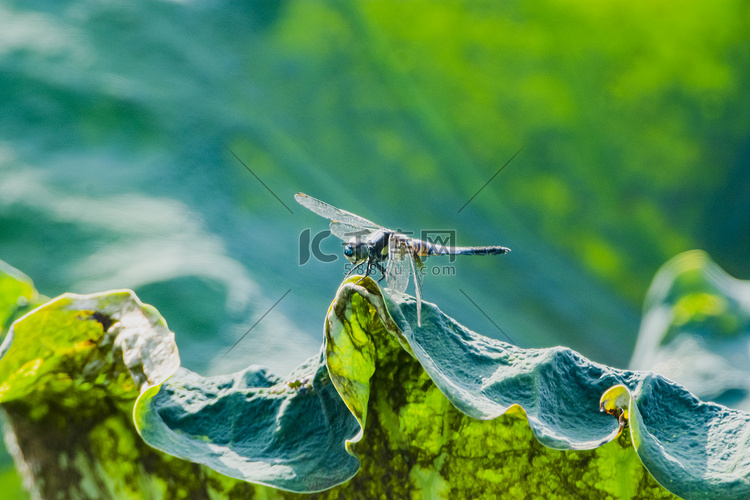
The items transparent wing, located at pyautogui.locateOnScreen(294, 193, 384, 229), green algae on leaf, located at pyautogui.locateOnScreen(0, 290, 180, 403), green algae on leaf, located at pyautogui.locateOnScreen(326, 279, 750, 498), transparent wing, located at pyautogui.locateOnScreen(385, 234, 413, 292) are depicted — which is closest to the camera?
green algae on leaf, located at pyautogui.locateOnScreen(326, 279, 750, 498)

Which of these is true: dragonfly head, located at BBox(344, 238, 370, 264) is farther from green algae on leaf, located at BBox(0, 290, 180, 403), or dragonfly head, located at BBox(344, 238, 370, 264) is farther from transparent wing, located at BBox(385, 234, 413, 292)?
green algae on leaf, located at BBox(0, 290, 180, 403)

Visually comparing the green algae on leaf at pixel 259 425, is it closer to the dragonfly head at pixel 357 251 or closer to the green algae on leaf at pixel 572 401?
the green algae on leaf at pixel 572 401

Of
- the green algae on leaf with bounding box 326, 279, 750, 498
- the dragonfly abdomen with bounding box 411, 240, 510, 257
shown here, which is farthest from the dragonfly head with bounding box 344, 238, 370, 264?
the green algae on leaf with bounding box 326, 279, 750, 498

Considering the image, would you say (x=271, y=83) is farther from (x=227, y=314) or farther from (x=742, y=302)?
(x=742, y=302)

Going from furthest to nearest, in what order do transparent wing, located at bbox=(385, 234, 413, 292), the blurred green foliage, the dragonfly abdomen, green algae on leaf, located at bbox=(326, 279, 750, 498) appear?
the blurred green foliage
the dragonfly abdomen
transparent wing, located at bbox=(385, 234, 413, 292)
green algae on leaf, located at bbox=(326, 279, 750, 498)

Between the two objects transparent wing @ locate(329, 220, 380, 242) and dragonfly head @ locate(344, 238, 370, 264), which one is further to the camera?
transparent wing @ locate(329, 220, 380, 242)

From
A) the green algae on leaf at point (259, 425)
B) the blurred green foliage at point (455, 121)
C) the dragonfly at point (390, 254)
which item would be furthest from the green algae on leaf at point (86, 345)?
the blurred green foliage at point (455, 121)

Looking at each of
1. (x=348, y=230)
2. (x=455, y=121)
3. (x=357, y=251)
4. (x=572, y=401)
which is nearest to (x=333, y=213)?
(x=348, y=230)

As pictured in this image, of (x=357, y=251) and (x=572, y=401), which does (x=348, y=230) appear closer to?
(x=357, y=251)

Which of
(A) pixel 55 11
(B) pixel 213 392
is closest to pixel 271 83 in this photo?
(A) pixel 55 11
